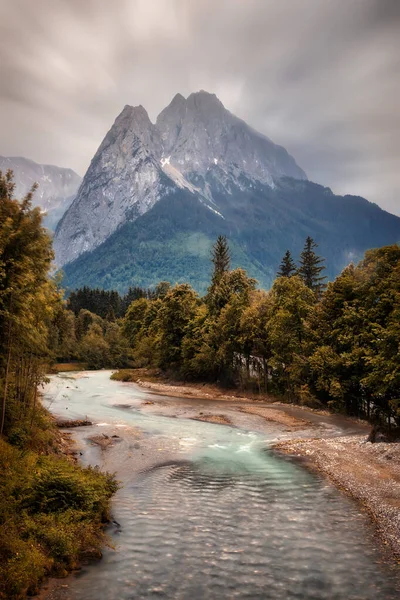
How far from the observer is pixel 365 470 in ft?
78.6

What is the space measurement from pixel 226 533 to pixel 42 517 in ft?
22.1

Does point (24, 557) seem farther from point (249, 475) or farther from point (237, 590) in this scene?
point (249, 475)

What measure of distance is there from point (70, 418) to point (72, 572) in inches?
1251

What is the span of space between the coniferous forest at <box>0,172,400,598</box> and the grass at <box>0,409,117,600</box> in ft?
0.14

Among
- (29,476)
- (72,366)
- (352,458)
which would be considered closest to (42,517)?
(29,476)

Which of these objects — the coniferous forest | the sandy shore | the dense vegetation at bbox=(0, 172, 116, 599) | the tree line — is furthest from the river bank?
the dense vegetation at bbox=(0, 172, 116, 599)

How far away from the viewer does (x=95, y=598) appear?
36.9ft

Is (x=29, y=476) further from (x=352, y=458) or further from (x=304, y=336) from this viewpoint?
(x=304, y=336)

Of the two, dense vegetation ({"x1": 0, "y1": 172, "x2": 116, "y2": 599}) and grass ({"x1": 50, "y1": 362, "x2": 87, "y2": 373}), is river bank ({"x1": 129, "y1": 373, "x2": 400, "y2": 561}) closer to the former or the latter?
dense vegetation ({"x1": 0, "y1": 172, "x2": 116, "y2": 599})

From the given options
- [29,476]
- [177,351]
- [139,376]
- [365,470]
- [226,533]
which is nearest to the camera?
[226,533]

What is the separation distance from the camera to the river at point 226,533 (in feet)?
39.5

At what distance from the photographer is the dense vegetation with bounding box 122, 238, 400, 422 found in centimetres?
4012

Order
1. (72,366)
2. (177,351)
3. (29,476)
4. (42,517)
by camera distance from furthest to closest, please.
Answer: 1. (72,366)
2. (177,351)
3. (29,476)
4. (42,517)

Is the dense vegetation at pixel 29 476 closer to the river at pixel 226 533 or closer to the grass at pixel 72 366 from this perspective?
the river at pixel 226 533
